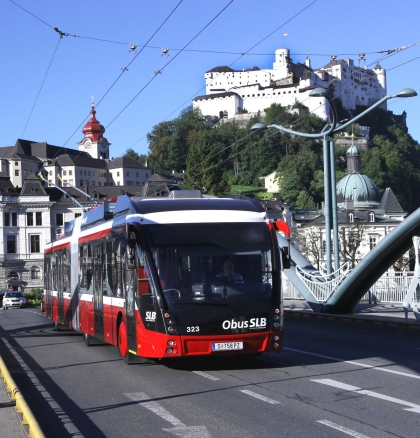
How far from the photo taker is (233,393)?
10578mm

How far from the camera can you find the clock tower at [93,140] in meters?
172

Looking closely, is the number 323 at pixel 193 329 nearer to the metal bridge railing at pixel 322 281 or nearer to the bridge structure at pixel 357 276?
the bridge structure at pixel 357 276

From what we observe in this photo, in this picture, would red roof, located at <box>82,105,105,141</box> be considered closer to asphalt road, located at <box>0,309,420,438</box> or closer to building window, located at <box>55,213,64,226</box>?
building window, located at <box>55,213,64,226</box>

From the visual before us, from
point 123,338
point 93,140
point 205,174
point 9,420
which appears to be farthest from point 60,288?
point 93,140

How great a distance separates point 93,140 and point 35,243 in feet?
271

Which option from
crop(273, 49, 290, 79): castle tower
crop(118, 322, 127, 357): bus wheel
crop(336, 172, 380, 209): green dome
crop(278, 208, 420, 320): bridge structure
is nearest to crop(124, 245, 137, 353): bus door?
crop(118, 322, 127, 357): bus wheel

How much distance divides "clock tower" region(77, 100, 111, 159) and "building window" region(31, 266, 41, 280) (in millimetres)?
83793

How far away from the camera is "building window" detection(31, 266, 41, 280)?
90.6 meters

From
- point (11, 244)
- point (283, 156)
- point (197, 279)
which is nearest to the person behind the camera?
point (197, 279)

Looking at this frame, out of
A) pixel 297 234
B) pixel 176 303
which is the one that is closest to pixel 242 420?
pixel 176 303

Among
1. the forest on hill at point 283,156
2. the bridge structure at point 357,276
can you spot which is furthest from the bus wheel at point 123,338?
the forest on hill at point 283,156

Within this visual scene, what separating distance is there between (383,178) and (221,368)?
145m

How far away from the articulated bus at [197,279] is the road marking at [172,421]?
6.42ft

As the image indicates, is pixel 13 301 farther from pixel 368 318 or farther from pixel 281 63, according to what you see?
pixel 281 63
